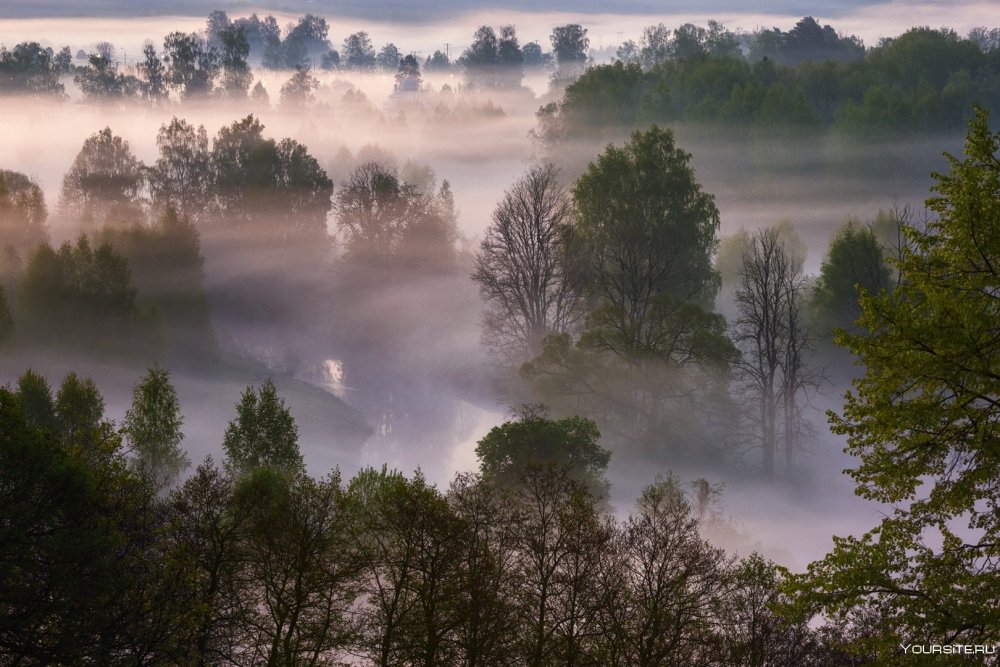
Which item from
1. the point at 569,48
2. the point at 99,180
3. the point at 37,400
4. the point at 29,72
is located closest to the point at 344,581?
the point at 37,400

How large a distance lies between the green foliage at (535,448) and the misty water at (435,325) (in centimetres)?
641

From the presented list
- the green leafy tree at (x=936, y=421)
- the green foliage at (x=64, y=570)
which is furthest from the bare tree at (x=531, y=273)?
the green leafy tree at (x=936, y=421)

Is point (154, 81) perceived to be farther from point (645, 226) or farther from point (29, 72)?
point (645, 226)

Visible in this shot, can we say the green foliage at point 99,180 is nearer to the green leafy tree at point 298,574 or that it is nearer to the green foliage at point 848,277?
the green foliage at point 848,277

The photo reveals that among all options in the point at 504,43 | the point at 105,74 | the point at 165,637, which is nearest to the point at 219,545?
the point at 165,637

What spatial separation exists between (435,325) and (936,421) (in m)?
66.6

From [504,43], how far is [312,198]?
108362 millimetres

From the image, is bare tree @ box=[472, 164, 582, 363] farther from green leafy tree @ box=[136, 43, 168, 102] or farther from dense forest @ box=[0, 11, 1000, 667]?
green leafy tree @ box=[136, 43, 168, 102]

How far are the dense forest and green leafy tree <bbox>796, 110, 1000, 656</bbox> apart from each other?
5 cm

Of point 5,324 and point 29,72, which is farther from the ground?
point 29,72

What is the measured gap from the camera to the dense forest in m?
14.0

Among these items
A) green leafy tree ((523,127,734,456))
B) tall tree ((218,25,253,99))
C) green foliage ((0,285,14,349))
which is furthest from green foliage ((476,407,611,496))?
tall tree ((218,25,253,99))

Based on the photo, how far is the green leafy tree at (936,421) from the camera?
1296 centimetres

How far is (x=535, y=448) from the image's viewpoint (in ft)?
120
